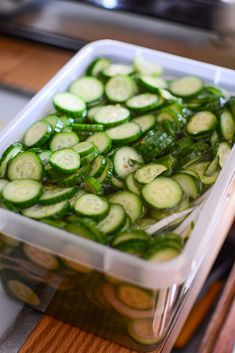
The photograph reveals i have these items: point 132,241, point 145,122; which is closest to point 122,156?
point 145,122

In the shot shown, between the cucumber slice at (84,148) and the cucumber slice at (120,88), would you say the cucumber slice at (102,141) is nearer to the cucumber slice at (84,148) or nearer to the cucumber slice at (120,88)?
the cucumber slice at (84,148)

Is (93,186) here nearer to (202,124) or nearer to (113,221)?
(113,221)

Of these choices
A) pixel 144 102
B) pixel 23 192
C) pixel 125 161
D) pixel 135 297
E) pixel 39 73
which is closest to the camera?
pixel 135 297

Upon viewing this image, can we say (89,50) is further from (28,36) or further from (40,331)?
(40,331)

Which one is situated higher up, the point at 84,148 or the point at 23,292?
the point at 84,148

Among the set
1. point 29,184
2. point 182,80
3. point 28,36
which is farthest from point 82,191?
point 28,36

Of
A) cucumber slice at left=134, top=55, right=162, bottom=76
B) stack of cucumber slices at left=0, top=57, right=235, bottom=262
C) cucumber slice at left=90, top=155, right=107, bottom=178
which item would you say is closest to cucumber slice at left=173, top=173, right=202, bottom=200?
stack of cucumber slices at left=0, top=57, right=235, bottom=262

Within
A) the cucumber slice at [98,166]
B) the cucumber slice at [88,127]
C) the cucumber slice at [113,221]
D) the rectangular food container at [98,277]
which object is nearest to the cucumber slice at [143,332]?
the rectangular food container at [98,277]
